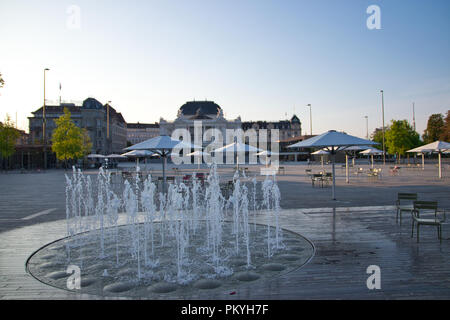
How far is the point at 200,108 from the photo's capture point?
111 meters

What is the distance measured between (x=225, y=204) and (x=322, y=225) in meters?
5.48

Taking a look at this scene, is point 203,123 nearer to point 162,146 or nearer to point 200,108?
point 200,108

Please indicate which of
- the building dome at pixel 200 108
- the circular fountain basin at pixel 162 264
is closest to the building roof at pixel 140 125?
the building dome at pixel 200 108

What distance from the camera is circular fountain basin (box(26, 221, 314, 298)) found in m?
4.89

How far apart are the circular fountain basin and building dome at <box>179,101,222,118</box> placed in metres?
104

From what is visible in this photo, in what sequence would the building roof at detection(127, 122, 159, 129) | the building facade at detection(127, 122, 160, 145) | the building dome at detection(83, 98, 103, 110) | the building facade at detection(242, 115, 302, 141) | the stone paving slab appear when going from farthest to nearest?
1. the building roof at detection(127, 122, 159, 129)
2. the building facade at detection(127, 122, 160, 145)
3. the building facade at detection(242, 115, 302, 141)
4. the building dome at detection(83, 98, 103, 110)
5. the stone paving slab

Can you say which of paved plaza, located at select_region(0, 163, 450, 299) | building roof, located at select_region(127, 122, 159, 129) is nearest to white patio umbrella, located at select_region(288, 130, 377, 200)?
paved plaza, located at select_region(0, 163, 450, 299)

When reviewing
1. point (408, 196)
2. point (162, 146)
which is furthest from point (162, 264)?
point (162, 146)

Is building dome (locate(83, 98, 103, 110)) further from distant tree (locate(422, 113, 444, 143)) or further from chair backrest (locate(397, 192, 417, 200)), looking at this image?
distant tree (locate(422, 113, 444, 143))

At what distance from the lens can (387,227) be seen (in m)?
8.34

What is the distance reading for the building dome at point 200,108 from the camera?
110688 mm
